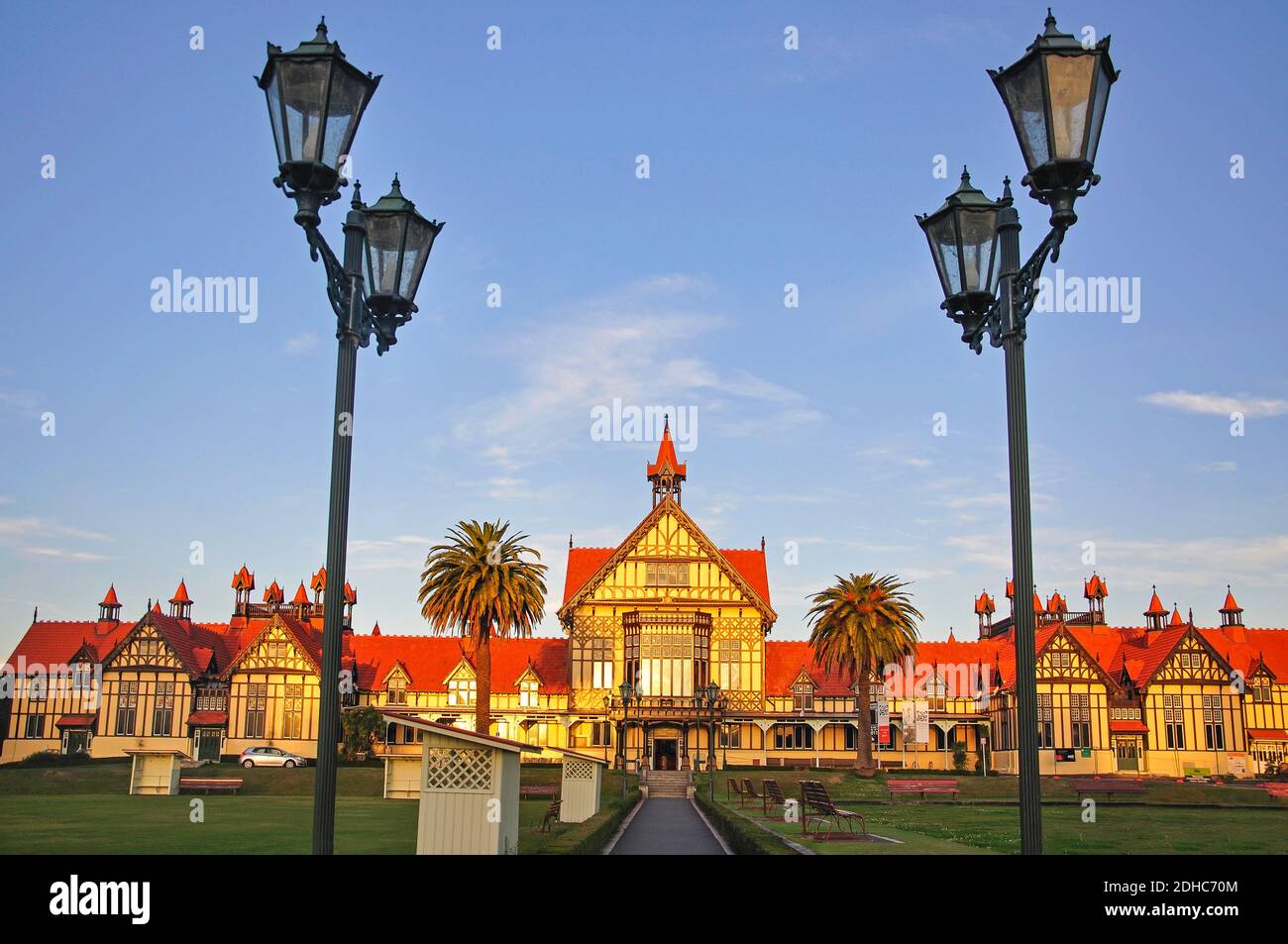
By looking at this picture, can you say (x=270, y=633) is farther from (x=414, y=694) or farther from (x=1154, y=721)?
(x=1154, y=721)

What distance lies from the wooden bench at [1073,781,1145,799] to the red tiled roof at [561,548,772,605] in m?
31.8

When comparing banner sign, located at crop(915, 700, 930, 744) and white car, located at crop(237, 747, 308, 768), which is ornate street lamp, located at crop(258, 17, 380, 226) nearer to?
white car, located at crop(237, 747, 308, 768)

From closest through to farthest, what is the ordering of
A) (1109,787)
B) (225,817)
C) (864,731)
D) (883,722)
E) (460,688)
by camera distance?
(225,817) → (1109,787) → (864,731) → (883,722) → (460,688)

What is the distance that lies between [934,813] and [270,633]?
158ft

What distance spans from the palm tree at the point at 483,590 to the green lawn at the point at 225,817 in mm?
7518

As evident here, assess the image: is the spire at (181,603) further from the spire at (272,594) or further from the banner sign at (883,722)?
the banner sign at (883,722)

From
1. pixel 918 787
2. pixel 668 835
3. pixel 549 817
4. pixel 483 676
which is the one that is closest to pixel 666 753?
pixel 483 676

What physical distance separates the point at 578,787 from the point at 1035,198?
25.8 meters

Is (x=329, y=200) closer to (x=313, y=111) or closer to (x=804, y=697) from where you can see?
(x=313, y=111)

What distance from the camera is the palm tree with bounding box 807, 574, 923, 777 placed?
60.3 meters

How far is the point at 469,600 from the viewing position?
55688 millimetres

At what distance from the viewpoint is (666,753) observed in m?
71.7

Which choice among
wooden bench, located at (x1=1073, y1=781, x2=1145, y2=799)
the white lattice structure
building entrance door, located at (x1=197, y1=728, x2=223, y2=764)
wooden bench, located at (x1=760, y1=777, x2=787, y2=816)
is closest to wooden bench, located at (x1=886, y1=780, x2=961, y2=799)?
wooden bench, located at (x1=1073, y1=781, x2=1145, y2=799)
